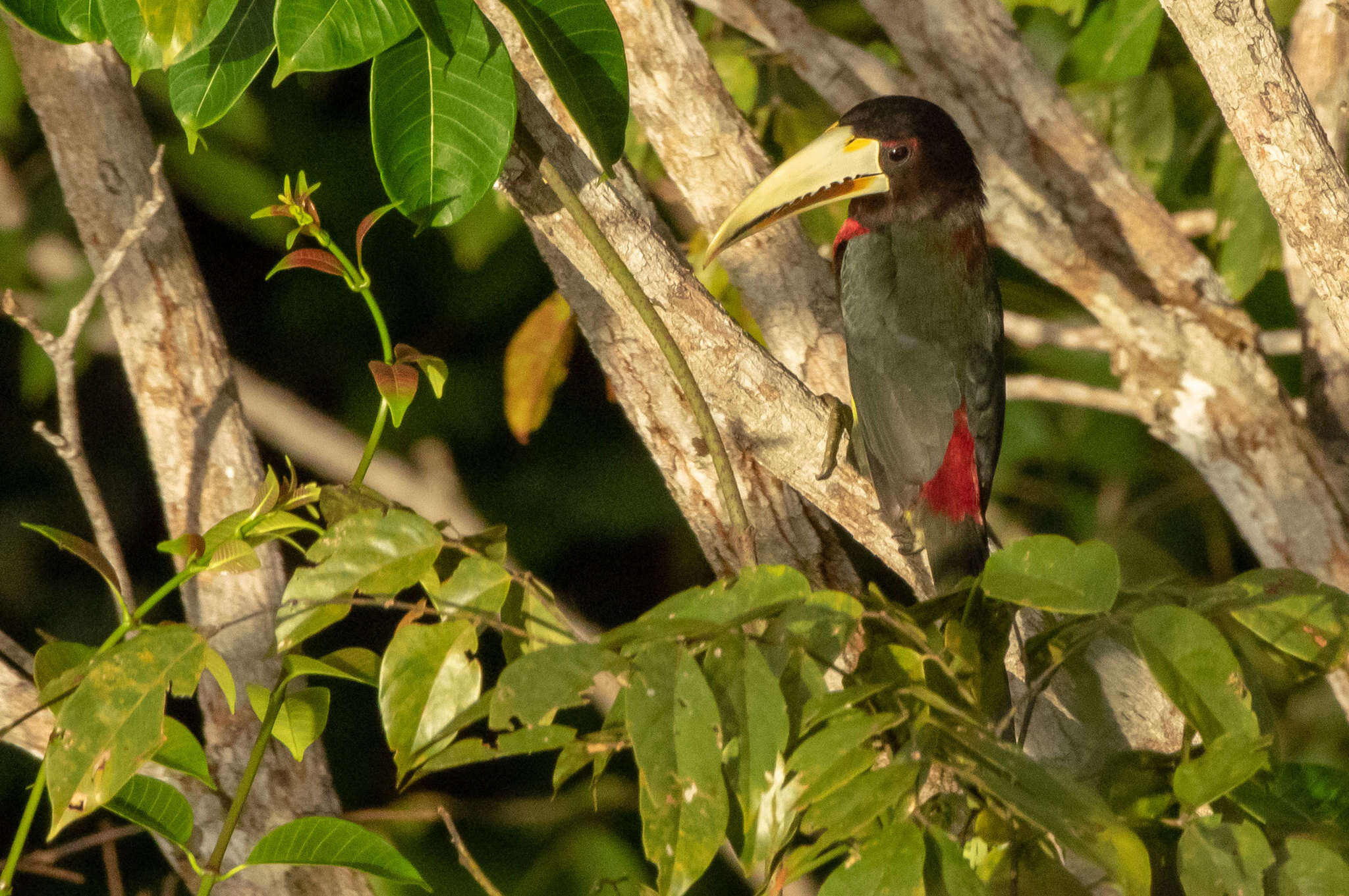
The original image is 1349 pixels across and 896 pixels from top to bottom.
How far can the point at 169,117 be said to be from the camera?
9.21ft

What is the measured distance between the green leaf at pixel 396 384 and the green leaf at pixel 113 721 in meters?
0.27

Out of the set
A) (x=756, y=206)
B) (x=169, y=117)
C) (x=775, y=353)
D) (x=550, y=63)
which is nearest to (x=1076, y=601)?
(x=550, y=63)

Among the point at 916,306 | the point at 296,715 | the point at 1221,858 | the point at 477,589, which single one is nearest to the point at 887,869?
the point at 1221,858

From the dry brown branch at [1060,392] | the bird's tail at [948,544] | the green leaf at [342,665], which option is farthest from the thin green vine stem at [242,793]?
the dry brown branch at [1060,392]

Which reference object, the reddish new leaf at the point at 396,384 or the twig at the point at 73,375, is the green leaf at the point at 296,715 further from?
the reddish new leaf at the point at 396,384

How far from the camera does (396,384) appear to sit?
1.12m

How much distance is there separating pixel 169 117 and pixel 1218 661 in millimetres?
2669

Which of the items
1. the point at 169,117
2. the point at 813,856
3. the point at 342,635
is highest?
the point at 813,856

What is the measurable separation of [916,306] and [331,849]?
1.43m

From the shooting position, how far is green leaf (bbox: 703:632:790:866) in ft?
2.58

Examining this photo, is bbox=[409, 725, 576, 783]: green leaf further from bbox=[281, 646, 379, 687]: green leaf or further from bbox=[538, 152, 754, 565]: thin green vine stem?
Answer: bbox=[538, 152, 754, 565]: thin green vine stem

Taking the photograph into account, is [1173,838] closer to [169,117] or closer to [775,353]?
[775,353]

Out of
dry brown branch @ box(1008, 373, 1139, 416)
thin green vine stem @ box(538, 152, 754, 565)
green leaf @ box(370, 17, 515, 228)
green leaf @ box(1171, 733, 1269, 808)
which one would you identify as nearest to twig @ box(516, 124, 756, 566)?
thin green vine stem @ box(538, 152, 754, 565)

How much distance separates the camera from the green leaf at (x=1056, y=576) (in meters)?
0.85
